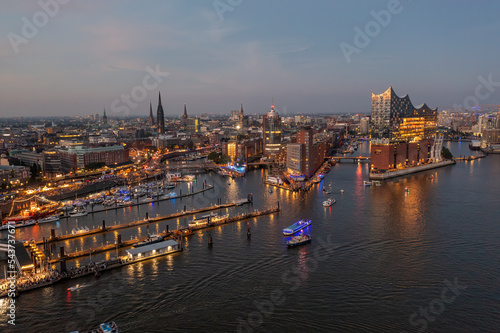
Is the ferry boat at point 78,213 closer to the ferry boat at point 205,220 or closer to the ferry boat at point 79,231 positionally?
the ferry boat at point 79,231

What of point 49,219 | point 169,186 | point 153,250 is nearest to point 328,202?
point 153,250

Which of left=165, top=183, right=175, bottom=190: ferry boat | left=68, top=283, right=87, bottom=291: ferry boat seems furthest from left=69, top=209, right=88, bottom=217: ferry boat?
left=68, top=283, right=87, bottom=291: ferry boat

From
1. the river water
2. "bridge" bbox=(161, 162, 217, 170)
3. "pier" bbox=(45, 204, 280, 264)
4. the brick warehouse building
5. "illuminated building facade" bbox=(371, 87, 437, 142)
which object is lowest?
the river water

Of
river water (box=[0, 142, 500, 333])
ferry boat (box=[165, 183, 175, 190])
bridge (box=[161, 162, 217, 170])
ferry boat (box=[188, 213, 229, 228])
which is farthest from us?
bridge (box=[161, 162, 217, 170])

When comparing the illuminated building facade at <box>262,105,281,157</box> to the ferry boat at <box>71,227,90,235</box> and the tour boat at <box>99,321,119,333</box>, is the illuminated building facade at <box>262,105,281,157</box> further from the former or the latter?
the tour boat at <box>99,321,119,333</box>

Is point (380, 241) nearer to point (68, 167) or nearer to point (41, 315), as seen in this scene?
point (41, 315)

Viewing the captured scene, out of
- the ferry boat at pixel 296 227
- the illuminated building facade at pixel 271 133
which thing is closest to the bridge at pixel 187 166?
the illuminated building facade at pixel 271 133

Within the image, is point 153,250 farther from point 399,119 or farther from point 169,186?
point 399,119
